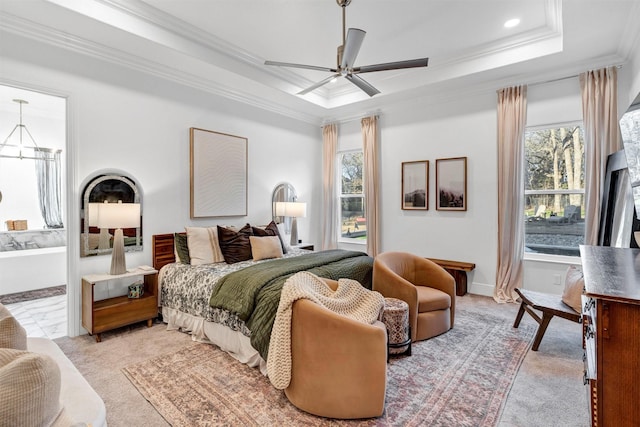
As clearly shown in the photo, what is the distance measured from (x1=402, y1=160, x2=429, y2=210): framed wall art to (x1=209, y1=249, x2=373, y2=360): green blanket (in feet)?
6.02

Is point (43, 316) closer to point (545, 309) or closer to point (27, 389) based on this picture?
point (27, 389)

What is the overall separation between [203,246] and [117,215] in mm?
955

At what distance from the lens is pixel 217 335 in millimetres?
2914

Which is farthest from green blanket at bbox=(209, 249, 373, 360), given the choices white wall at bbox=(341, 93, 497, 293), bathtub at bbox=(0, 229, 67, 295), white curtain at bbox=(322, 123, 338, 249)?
bathtub at bbox=(0, 229, 67, 295)

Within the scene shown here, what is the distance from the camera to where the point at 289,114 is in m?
5.62

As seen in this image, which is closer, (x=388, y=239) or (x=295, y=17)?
(x=295, y=17)

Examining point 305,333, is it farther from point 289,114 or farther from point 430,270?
point 289,114

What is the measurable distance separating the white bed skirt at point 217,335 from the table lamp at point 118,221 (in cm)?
69

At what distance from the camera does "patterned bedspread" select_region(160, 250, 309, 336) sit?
2.83m

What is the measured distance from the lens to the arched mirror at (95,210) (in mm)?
3273

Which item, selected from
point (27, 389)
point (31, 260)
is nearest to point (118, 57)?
point (31, 260)

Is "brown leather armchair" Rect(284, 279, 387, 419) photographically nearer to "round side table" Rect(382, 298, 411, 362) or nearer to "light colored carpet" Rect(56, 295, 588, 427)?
"light colored carpet" Rect(56, 295, 588, 427)

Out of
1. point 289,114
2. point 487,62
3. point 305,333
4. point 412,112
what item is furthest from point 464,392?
point 289,114

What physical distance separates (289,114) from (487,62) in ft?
10.3
